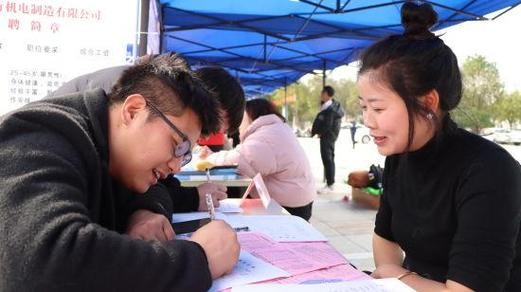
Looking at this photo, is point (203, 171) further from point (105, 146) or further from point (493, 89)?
point (493, 89)

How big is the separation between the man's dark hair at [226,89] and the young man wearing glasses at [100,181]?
A: 41.9 inches

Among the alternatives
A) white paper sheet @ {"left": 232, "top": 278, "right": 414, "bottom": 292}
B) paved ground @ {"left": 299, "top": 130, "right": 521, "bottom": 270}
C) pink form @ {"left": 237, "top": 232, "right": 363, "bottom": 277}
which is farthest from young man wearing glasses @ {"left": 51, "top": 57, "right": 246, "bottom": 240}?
paved ground @ {"left": 299, "top": 130, "right": 521, "bottom": 270}

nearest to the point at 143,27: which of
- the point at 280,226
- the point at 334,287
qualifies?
the point at 280,226

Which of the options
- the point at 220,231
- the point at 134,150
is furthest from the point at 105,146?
the point at 220,231

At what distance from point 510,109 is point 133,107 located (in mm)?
38441

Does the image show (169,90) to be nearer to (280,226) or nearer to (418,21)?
(280,226)

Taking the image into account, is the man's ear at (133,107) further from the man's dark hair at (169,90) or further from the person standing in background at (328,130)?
the person standing in background at (328,130)

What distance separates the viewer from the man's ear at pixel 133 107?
1002 millimetres

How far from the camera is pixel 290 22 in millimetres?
5746

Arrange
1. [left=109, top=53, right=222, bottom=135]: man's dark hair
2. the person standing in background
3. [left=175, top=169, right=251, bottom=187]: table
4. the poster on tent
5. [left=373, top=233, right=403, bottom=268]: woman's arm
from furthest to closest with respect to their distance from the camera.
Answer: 1. the person standing in background
2. [left=175, top=169, right=251, bottom=187]: table
3. the poster on tent
4. [left=373, top=233, right=403, bottom=268]: woman's arm
5. [left=109, top=53, right=222, bottom=135]: man's dark hair

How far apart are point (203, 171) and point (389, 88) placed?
1.84 m

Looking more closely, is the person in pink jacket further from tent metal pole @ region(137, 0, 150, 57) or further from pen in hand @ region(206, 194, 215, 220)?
pen in hand @ region(206, 194, 215, 220)

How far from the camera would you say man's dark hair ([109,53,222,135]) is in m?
1.02

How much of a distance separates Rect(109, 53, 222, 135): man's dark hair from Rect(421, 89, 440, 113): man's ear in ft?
1.90
